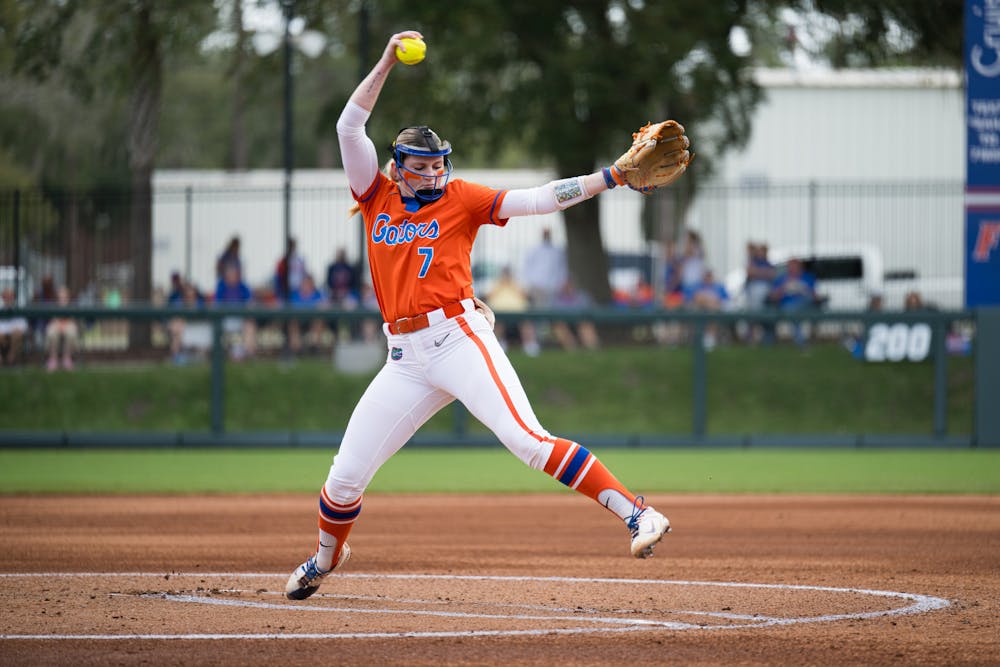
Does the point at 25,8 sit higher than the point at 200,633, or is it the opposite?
the point at 25,8

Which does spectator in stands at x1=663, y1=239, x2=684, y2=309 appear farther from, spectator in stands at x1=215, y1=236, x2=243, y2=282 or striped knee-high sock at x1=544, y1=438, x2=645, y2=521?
striped knee-high sock at x1=544, y1=438, x2=645, y2=521

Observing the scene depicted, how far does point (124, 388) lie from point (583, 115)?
28.6ft

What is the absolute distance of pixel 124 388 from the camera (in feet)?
57.2

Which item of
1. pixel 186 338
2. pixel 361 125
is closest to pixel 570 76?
pixel 186 338

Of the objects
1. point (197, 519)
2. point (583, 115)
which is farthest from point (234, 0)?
point (197, 519)

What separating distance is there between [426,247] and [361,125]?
2.20ft

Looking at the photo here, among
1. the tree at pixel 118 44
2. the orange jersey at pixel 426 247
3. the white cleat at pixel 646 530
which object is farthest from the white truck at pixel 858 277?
the white cleat at pixel 646 530

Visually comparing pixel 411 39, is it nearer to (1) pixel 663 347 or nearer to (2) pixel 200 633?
(2) pixel 200 633

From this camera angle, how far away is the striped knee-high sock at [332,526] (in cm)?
702

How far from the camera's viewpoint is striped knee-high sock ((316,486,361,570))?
23.0ft

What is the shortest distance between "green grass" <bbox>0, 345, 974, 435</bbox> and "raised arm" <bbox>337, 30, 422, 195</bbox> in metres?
10.1

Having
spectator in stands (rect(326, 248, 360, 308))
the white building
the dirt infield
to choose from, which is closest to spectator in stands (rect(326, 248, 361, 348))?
spectator in stands (rect(326, 248, 360, 308))

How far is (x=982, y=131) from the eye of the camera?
54.4 ft

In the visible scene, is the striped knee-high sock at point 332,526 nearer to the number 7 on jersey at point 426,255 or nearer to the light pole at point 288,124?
the number 7 on jersey at point 426,255
